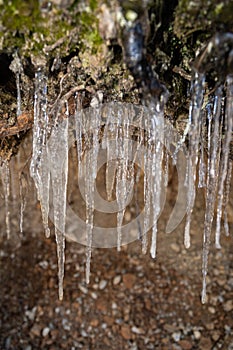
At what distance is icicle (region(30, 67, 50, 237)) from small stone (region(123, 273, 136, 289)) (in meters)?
2.18

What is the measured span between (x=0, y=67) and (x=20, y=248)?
9.50 feet

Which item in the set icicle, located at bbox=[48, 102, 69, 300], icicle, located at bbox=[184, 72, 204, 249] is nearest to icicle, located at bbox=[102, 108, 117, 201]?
icicle, located at bbox=[48, 102, 69, 300]

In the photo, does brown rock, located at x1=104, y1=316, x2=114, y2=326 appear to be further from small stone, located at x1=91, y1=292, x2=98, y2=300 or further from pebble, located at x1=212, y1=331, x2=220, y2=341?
pebble, located at x1=212, y1=331, x2=220, y2=341

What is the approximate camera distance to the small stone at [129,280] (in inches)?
153

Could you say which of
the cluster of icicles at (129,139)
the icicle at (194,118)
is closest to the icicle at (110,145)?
the cluster of icicles at (129,139)

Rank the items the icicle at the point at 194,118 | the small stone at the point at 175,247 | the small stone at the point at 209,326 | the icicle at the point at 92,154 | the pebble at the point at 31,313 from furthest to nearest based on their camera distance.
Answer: the small stone at the point at 175,247 < the pebble at the point at 31,313 < the small stone at the point at 209,326 < the icicle at the point at 92,154 < the icicle at the point at 194,118

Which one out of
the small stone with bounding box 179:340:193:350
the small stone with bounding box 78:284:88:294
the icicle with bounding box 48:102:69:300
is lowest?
the small stone with bounding box 179:340:193:350

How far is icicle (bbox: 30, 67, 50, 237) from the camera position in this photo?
1.52 metres

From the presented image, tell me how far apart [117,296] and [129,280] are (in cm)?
19

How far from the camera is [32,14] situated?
124 centimetres

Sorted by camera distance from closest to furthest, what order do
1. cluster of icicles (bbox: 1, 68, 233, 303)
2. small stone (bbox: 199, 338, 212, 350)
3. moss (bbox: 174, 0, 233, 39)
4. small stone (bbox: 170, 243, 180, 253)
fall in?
moss (bbox: 174, 0, 233, 39) < cluster of icicles (bbox: 1, 68, 233, 303) < small stone (bbox: 199, 338, 212, 350) < small stone (bbox: 170, 243, 180, 253)

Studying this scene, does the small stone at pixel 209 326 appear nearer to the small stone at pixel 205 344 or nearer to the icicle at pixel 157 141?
the small stone at pixel 205 344

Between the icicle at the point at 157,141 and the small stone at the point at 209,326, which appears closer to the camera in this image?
the icicle at the point at 157,141

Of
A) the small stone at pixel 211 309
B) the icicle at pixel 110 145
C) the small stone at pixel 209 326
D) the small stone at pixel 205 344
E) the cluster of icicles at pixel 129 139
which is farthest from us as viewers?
the small stone at pixel 211 309
